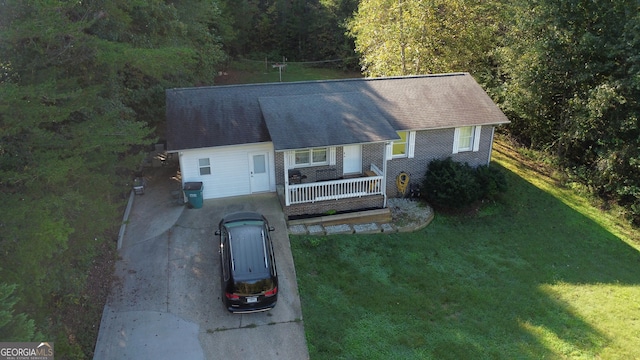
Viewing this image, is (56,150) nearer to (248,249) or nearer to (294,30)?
(248,249)

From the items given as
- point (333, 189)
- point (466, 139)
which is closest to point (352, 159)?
point (333, 189)

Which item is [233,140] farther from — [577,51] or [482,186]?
[577,51]

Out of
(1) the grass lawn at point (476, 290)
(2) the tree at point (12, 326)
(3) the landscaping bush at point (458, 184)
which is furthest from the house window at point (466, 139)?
(2) the tree at point (12, 326)

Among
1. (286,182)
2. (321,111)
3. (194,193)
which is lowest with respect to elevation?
(194,193)

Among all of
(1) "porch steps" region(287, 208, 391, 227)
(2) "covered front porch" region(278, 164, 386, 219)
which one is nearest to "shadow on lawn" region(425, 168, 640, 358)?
(1) "porch steps" region(287, 208, 391, 227)

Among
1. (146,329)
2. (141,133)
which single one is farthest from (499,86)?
(146,329)

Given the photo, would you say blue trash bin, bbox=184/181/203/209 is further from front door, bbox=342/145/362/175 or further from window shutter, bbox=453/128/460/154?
window shutter, bbox=453/128/460/154

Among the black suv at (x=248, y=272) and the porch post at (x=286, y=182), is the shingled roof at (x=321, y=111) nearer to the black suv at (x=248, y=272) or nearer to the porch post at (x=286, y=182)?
the porch post at (x=286, y=182)
